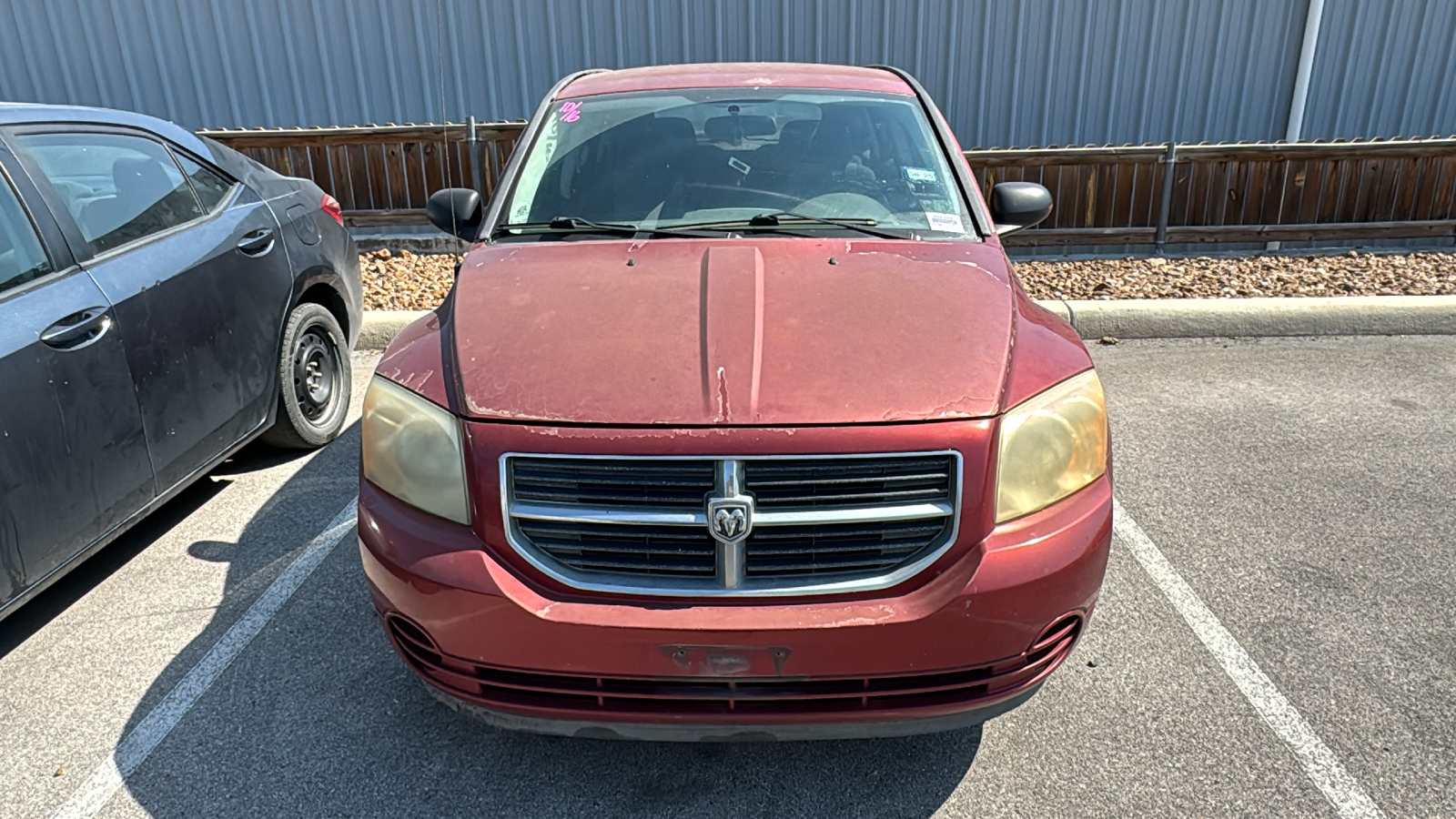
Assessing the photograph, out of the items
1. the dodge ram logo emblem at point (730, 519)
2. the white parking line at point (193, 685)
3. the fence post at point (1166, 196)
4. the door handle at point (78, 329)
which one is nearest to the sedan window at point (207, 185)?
the door handle at point (78, 329)

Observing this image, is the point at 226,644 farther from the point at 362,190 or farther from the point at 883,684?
the point at 362,190

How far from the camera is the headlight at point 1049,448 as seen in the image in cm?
219

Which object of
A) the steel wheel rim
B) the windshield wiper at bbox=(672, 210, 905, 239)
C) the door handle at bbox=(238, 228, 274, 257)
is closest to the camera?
the windshield wiper at bbox=(672, 210, 905, 239)

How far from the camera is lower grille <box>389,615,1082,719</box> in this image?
2.14m

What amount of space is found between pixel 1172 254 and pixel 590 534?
25.0 feet

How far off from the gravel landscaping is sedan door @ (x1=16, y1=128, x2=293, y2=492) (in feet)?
9.20

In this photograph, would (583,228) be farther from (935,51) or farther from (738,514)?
(935,51)

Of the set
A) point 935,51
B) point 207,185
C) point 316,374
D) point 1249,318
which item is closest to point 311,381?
point 316,374

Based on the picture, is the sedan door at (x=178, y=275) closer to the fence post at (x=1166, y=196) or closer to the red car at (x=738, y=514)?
the red car at (x=738, y=514)

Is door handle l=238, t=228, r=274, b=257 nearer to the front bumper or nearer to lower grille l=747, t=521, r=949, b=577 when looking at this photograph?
the front bumper

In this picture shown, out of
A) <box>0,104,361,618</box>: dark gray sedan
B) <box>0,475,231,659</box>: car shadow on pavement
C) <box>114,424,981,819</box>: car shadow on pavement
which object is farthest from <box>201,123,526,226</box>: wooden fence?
<box>114,424,981,819</box>: car shadow on pavement

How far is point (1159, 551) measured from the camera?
3691 mm

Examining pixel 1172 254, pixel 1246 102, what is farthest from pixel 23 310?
pixel 1246 102

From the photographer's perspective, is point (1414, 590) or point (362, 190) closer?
point (1414, 590)
